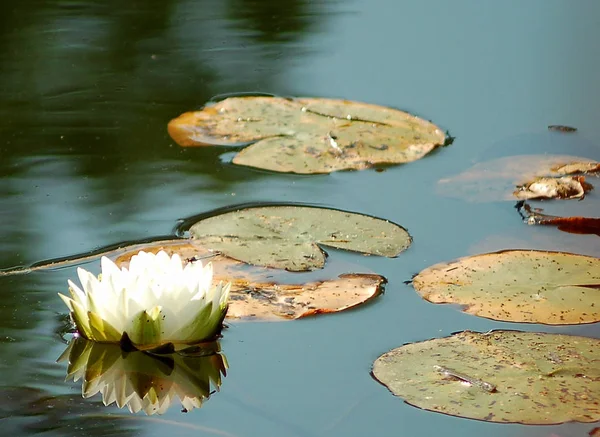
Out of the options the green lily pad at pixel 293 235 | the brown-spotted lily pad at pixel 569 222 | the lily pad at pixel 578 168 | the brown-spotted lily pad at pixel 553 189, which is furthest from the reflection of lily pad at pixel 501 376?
the lily pad at pixel 578 168

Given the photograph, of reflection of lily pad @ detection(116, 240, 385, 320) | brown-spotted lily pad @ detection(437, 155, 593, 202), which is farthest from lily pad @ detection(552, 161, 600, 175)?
reflection of lily pad @ detection(116, 240, 385, 320)

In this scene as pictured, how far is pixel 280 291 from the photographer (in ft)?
6.01

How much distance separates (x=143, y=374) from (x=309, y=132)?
1197 mm

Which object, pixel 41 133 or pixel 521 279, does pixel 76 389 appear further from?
pixel 41 133

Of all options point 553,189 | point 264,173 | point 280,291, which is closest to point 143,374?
point 280,291

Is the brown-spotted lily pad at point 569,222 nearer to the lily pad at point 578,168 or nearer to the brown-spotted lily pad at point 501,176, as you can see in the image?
the brown-spotted lily pad at point 501,176

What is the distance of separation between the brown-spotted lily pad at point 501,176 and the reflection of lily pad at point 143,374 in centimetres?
89

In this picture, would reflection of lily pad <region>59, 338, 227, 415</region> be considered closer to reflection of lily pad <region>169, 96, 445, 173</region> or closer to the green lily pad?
the green lily pad

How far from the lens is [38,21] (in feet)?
12.3

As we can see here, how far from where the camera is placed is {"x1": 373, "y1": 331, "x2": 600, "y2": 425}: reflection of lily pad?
4.78ft

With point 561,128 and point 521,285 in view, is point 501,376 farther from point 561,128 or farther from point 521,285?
point 561,128

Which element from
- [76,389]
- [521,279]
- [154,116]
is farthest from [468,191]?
[76,389]

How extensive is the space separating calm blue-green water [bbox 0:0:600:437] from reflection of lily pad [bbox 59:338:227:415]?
0.03 metres

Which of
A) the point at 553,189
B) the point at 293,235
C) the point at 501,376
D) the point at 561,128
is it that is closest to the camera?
the point at 501,376
